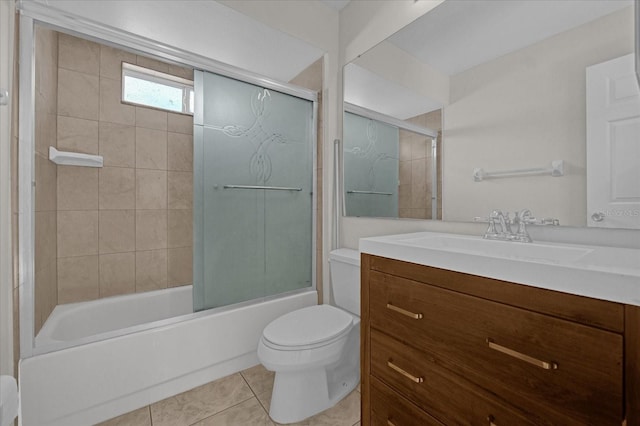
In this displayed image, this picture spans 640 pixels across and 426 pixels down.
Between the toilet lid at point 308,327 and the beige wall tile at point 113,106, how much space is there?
71.9 inches

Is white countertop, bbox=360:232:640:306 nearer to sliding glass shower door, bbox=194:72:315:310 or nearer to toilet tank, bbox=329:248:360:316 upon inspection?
toilet tank, bbox=329:248:360:316

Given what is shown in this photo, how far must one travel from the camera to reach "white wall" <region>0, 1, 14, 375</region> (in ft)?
3.62

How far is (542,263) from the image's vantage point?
2.23 feet

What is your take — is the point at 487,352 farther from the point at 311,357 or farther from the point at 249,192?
the point at 249,192

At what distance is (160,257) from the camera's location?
226 cm

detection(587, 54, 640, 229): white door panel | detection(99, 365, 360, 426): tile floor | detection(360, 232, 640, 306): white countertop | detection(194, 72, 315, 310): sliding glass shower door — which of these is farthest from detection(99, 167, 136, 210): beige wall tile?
detection(587, 54, 640, 229): white door panel

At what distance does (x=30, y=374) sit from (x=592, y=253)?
217 cm

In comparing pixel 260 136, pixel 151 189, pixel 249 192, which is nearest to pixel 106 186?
pixel 151 189

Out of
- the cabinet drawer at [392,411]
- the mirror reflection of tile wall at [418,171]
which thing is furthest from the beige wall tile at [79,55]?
the cabinet drawer at [392,411]

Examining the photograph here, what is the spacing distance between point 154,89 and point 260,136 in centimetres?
99

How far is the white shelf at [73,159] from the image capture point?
1.60 m

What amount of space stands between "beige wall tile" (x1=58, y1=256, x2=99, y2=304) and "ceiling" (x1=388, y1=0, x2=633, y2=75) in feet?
8.16

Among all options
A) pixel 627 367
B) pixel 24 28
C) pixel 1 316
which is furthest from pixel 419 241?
pixel 24 28

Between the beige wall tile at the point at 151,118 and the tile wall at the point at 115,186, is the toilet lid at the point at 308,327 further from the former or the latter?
the beige wall tile at the point at 151,118
